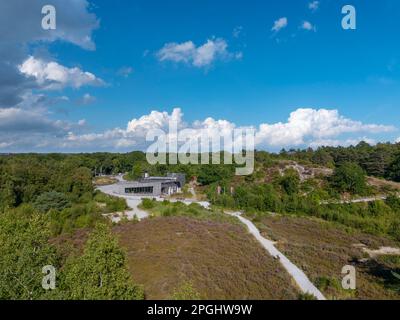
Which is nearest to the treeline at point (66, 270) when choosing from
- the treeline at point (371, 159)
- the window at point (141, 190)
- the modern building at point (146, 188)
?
the modern building at point (146, 188)

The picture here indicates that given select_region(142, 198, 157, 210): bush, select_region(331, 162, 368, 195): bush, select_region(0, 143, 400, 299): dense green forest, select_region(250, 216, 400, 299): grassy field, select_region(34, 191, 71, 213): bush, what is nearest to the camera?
select_region(0, 143, 400, 299): dense green forest

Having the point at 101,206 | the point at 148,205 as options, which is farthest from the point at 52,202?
the point at 148,205

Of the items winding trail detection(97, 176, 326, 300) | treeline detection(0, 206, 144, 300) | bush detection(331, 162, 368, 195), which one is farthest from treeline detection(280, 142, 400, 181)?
treeline detection(0, 206, 144, 300)

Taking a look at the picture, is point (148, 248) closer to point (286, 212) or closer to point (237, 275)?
point (237, 275)

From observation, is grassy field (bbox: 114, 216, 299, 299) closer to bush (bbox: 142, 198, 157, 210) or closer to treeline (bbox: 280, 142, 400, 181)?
bush (bbox: 142, 198, 157, 210)

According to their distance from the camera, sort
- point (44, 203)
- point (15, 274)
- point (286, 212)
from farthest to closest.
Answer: point (286, 212) → point (44, 203) → point (15, 274)

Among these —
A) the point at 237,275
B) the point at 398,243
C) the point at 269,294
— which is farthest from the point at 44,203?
the point at 398,243
